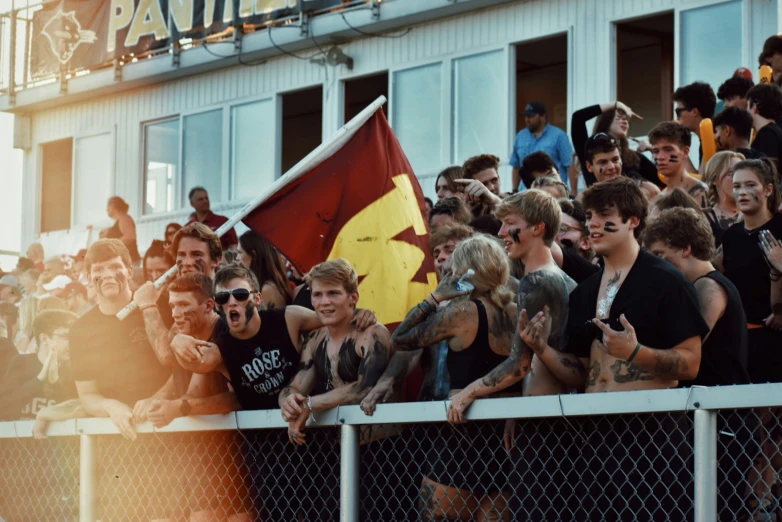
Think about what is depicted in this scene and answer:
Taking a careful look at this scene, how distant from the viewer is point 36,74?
22.2 meters

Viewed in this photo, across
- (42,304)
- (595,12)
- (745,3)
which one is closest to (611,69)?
(595,12)

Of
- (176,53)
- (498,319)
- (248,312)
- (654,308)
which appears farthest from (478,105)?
(654,308)

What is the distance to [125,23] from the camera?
20516 mm

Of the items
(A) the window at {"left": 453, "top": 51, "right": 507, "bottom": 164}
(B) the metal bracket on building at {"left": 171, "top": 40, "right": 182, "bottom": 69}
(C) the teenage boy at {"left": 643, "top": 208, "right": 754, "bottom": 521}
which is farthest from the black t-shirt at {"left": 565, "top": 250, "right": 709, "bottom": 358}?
(B) the metal bracket on building at {"left": 171, "top": 40, "right": 182, "bottom": 69}

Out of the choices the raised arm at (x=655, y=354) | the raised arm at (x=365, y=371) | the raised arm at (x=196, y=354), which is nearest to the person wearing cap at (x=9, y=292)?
the raised arm at (x=196, y=354)

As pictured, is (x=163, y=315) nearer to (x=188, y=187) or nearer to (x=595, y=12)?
(x=595, y=12)

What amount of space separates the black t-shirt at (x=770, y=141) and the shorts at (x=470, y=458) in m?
4.06

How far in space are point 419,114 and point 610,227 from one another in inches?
469

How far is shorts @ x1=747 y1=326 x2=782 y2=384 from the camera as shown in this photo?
6250mm

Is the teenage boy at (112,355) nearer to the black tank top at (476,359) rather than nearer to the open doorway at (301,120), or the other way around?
the black tank top at (476,359)

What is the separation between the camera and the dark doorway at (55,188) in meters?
22.9

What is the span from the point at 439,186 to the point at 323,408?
149 inches

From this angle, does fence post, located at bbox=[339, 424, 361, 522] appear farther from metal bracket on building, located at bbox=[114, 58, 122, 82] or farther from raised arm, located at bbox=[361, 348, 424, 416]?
metal bracket on building, located at bbox=[114, 58, 122, 82]

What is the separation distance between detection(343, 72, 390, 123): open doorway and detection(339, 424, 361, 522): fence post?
12.3 meters
